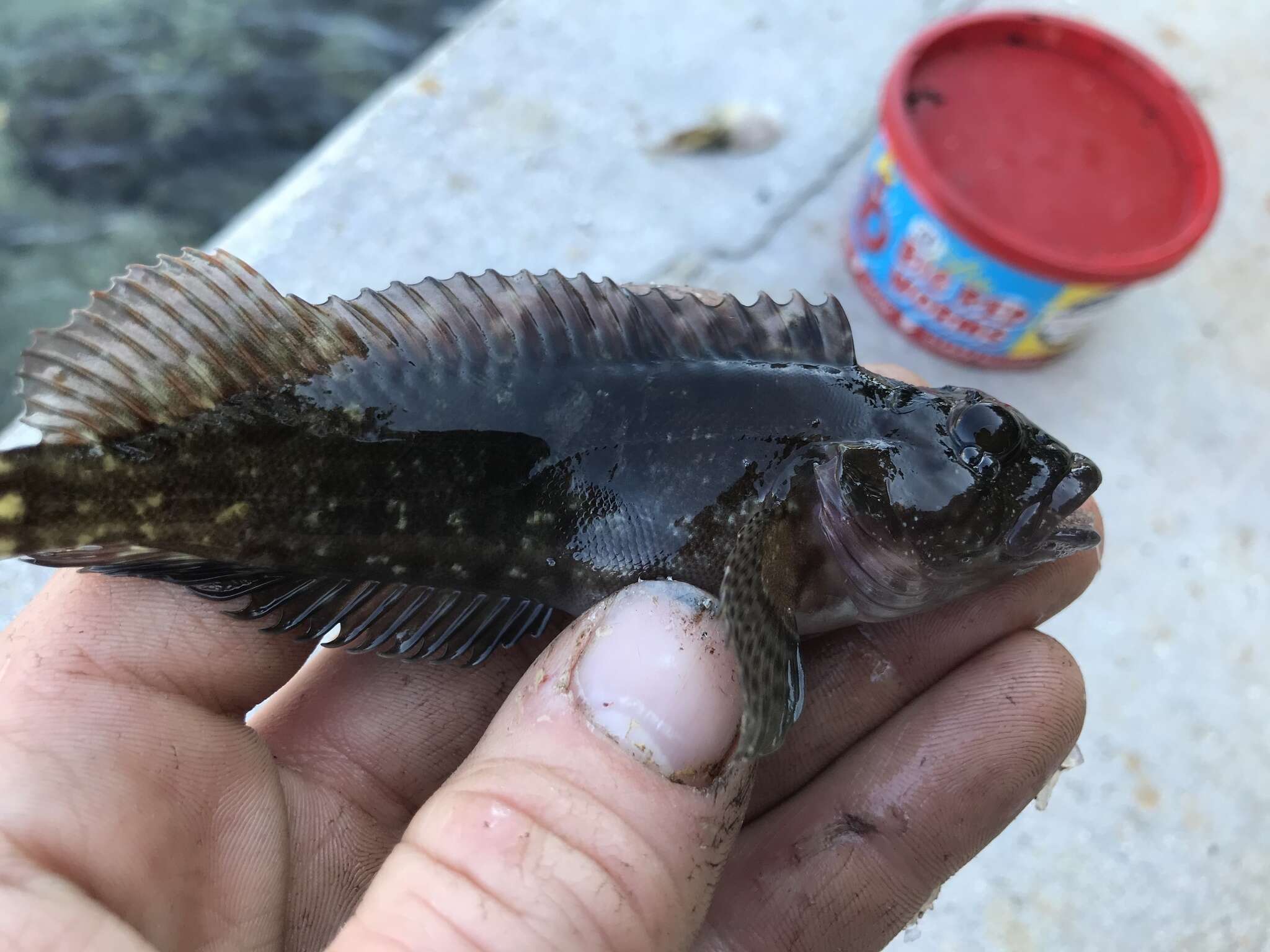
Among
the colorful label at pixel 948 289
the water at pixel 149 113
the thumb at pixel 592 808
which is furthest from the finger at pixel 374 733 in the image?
the water at pixel 149 113

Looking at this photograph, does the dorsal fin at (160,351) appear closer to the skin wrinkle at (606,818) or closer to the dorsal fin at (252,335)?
the dorsal fin at (252,335)

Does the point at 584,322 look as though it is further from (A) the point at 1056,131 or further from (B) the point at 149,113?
(B) the point at 149,113

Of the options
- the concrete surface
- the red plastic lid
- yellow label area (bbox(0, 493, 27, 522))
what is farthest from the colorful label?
yellow label area (bbox(0, 493, 27, 522))

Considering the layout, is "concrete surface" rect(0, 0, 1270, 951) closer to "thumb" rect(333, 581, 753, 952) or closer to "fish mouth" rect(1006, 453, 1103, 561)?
"fish mouth" rect(1006, 453, 1103, 561)

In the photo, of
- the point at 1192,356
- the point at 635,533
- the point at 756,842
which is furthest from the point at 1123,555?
the point at 635,533

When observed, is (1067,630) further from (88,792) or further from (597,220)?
(88,792)

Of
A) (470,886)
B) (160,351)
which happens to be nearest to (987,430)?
(470,886)
